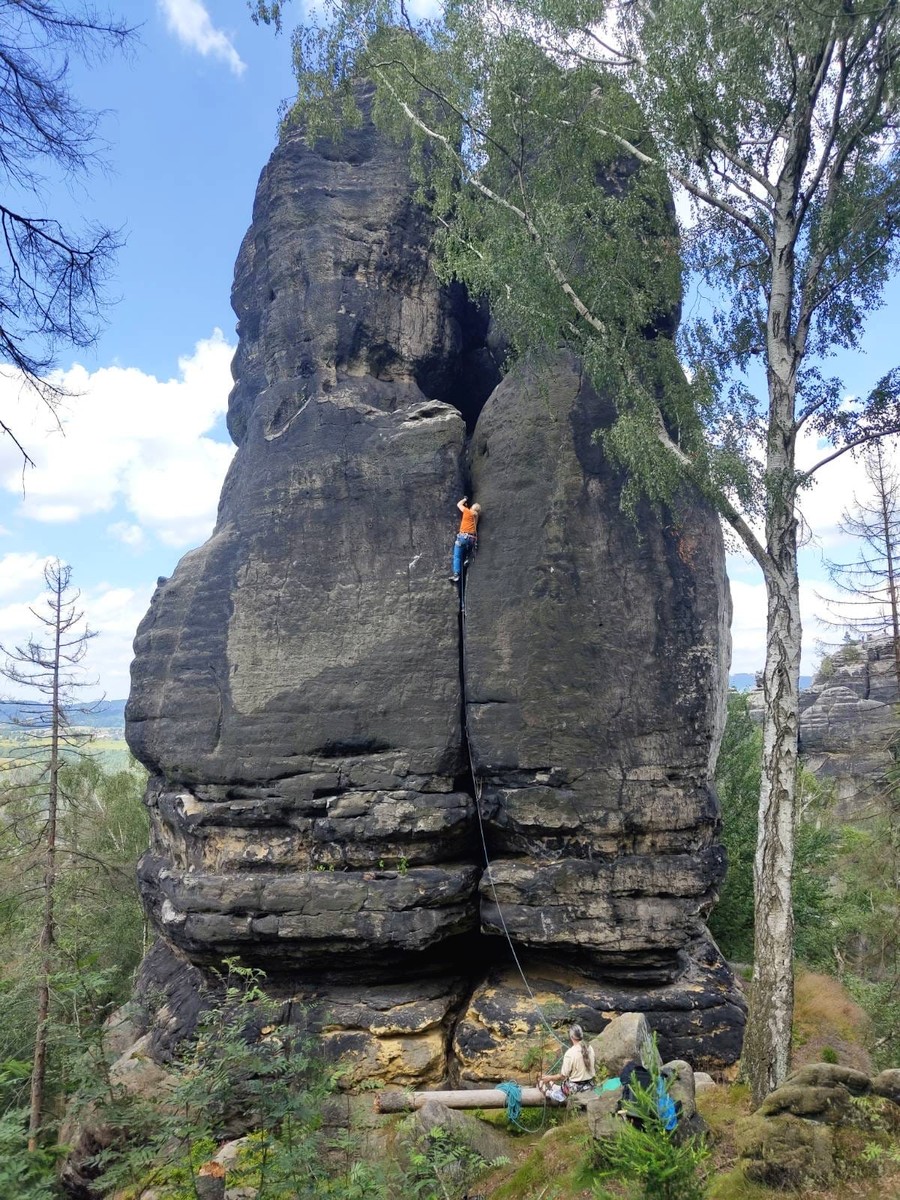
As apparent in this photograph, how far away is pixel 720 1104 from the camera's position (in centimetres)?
1012

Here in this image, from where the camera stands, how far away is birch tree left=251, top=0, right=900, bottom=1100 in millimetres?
10711

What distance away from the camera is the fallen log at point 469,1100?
1012 cm

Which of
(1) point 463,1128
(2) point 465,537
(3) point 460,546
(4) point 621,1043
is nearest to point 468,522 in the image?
(2) point 465,537

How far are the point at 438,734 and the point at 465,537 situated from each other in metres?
3.41

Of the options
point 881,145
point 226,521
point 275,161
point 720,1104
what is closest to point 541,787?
point 720,1104

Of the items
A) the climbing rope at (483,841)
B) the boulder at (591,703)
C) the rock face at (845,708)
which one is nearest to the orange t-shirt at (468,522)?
the boulder at (591,703)

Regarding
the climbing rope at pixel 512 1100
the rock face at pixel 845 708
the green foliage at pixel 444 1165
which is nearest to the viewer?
the green foliage at pixel 444 1165

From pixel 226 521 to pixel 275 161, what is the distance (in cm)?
761

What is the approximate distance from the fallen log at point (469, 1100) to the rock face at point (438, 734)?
3.16 ft

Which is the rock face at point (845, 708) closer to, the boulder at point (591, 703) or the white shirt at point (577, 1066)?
the boulder at point (591, 703)

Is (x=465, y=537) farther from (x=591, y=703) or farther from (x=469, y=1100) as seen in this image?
(x=469, y=1100)

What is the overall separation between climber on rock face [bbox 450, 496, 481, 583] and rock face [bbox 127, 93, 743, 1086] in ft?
0.76

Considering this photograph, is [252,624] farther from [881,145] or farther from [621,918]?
[881,145]

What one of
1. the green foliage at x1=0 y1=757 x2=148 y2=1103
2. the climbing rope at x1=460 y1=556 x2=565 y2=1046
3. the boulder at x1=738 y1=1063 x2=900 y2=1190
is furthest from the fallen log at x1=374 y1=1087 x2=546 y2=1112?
the green foliage at x1=0 y1=757 x2=148 y2=1103
